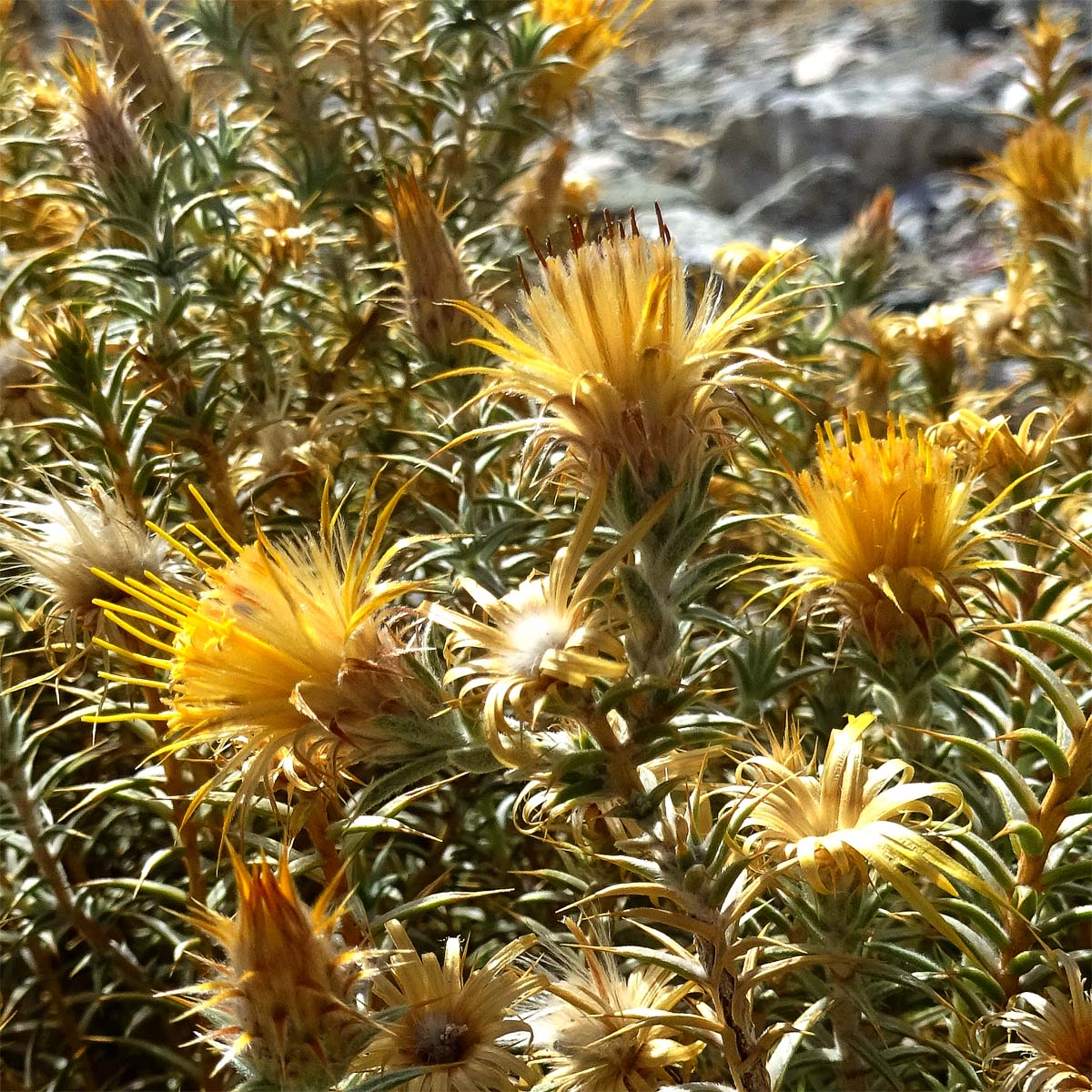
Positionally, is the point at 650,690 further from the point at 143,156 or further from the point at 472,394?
the point at 143,156

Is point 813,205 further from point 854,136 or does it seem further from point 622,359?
point 622,359

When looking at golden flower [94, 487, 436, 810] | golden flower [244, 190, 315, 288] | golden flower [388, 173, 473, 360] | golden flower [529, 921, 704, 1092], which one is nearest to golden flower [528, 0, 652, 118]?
golden flower [244, 190, 315, 288]

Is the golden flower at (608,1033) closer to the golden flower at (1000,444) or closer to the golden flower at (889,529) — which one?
the golden flower at (889,529)

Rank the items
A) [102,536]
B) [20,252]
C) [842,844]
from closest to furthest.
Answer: [842,844] < [102,536] < [20,252]

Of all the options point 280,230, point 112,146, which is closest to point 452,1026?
point 112,146

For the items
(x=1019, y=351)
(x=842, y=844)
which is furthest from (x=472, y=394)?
(x=1019, y=351)

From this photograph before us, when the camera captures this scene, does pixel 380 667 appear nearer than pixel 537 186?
Yes

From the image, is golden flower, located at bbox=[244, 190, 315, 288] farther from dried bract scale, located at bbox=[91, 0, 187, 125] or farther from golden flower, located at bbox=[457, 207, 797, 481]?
golden flower, located at bbox=[457, 207, 797, 481]

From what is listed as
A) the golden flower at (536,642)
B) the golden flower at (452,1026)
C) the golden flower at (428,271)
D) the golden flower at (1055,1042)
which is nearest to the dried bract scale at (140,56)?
the golden flower at (428,271)

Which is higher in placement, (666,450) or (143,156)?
(143,156)
